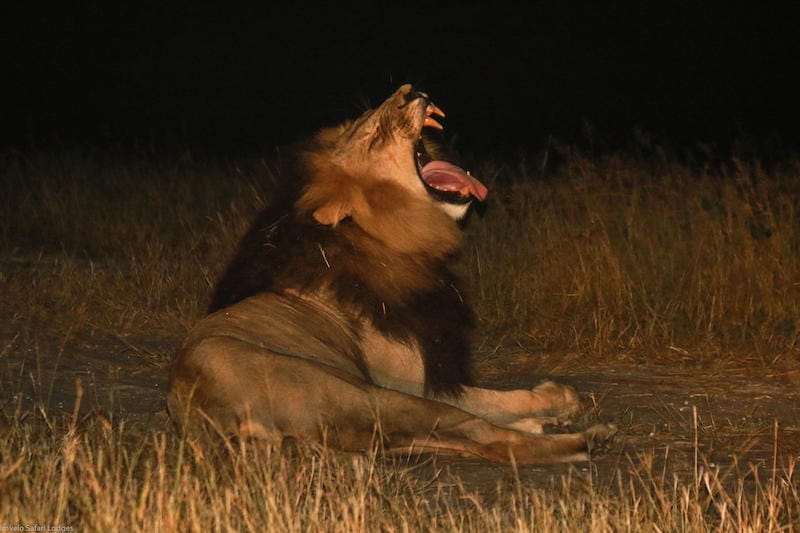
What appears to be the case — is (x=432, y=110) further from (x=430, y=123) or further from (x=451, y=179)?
(x=451, y=179)

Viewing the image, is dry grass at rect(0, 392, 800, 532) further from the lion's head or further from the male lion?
the lion's head

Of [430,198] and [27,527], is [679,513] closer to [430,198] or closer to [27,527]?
[27,527]

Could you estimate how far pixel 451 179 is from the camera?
562 centimetres

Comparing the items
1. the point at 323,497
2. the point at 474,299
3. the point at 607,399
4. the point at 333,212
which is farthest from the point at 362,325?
the point at 474,299

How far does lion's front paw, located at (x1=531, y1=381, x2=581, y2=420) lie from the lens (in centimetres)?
529

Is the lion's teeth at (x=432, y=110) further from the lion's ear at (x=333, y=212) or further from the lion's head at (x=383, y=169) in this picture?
the lion's ear at (x=333, y=212)

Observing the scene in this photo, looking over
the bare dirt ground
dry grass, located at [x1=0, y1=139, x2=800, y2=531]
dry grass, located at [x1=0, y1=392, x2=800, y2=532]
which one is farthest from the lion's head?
dry grass, located at [x1=0, y1=392, x2=800, y2=532]

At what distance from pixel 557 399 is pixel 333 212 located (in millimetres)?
1024

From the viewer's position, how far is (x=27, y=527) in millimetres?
3332

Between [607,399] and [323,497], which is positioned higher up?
[323,497]

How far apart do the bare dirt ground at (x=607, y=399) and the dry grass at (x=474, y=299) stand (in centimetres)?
6

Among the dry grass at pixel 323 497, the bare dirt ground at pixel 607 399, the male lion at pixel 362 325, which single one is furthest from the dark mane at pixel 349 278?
the dry grass at pixel 323 497

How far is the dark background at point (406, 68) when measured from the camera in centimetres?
2430

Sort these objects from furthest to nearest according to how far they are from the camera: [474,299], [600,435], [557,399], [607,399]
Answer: [474,299]
[607,399]
[557,399]
[600,435]
